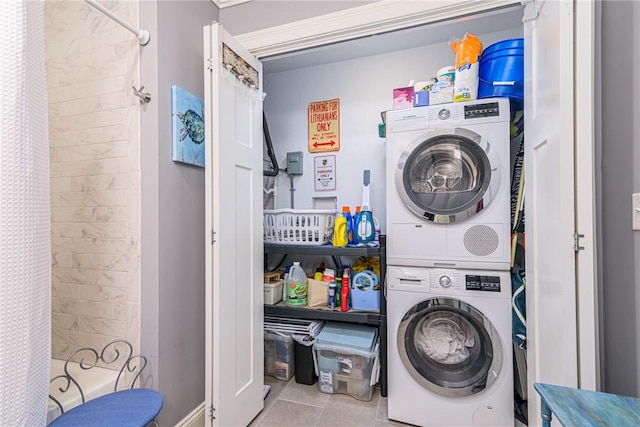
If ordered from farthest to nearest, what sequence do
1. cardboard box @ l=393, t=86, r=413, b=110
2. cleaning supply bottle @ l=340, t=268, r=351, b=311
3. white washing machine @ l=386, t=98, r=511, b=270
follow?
cleaning supply bottle @ l=340, t=268, r=351, b=311
cardboard box @ l=393, t=86, r=413, b=110
white washing machine @ l=386, t=98, r=511, b=270

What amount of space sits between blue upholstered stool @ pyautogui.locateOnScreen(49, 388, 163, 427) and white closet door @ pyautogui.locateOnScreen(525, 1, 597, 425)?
4.53 feet

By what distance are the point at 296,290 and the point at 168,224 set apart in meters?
1.05

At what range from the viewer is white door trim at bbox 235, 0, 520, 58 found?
1439mm

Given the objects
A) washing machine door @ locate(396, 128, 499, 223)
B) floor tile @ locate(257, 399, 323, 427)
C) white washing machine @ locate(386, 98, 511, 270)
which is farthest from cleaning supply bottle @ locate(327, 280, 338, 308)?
washing machine door @ locate(396, 128, 499, 223)

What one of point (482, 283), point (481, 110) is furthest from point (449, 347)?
point (481, 110)

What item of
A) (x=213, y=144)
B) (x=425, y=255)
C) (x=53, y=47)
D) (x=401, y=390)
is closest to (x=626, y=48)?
(x=425, y=255)

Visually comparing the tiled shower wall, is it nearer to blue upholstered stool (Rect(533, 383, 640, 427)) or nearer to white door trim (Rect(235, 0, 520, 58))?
white door trim (Rect(235, 0, 520, 58))

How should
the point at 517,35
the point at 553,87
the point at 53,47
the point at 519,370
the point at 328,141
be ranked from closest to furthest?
the point at 553,87
the point at 53,47
the point at 519,370
the point at 517,35
the point at 328,141

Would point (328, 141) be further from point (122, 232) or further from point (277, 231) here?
point (122, 232)

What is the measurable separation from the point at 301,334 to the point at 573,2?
211cm

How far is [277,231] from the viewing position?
2211 millimetres

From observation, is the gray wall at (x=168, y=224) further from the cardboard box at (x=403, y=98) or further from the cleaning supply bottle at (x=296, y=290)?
the cardboard box at (x=403, y=98)

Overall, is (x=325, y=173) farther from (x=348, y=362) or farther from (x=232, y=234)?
(x=348, y=362)

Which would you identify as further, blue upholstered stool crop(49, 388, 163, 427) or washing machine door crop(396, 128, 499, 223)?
washing machine door crop(396, 128, 499, 223)
